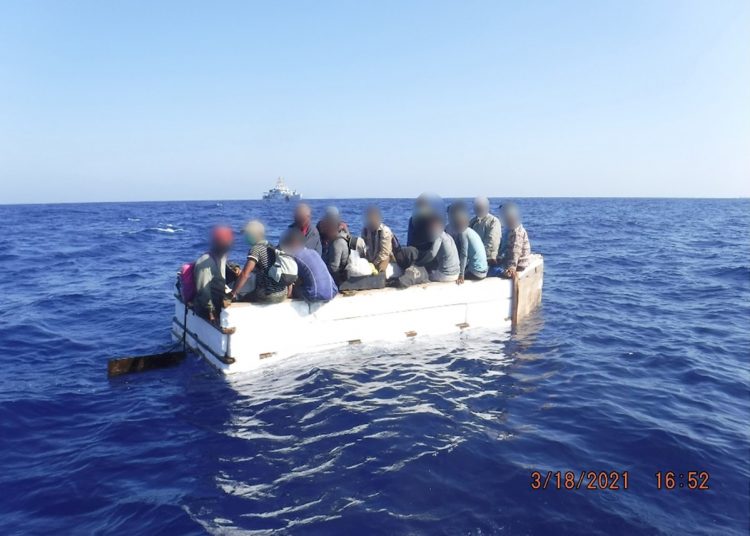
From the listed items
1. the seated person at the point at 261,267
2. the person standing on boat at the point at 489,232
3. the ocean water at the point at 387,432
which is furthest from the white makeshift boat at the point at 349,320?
the person standing on boat at the point at 489,232

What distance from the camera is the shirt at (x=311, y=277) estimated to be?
819cm

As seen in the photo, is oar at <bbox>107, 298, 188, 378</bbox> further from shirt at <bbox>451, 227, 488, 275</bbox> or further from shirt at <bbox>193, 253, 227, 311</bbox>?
shirt at <bbox>451, 227, 488, 275</bbox>

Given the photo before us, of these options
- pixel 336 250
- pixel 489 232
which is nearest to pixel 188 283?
pixel 336 250

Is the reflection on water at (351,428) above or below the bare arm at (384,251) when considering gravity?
below

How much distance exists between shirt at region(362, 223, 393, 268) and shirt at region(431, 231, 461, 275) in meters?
1.05

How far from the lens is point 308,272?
26.8ft

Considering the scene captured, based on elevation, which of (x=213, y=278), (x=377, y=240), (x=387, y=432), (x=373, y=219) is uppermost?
(x=373, y=219)

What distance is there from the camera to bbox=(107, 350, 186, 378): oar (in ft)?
27.3

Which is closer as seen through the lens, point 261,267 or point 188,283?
point 261,267

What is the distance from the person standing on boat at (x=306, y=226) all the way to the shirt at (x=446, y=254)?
2.56 metres

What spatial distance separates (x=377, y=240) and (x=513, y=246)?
11.5 feet

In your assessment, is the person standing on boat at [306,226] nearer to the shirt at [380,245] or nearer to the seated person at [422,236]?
the shirt at [380,245]

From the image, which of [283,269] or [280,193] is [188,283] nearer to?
[283,269]

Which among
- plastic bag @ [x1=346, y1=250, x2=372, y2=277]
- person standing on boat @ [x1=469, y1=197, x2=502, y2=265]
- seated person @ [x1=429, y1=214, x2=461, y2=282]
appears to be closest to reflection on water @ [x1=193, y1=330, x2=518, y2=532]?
plastic bag @ [x1=346, y1=250, x2=372, y2=277]
